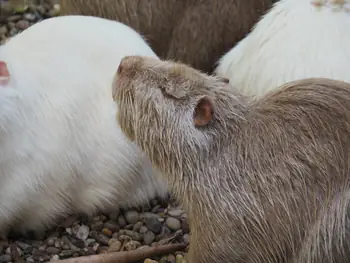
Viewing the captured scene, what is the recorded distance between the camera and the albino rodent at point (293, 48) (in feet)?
4.72

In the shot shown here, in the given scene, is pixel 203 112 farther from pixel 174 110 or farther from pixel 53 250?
pixel 53 250

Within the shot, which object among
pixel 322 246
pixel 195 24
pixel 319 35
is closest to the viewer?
pixel 322 246

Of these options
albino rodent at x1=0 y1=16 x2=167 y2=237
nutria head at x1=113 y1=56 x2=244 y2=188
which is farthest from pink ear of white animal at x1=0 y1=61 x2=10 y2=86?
nutria head at x1=113 y1=56 x2=244 y2=188

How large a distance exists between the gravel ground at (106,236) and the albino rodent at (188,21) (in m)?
0.42

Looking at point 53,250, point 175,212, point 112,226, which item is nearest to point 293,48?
point 175,212

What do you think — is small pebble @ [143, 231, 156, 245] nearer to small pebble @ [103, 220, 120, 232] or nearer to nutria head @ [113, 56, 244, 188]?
small pebble @ [103, 220, 120, 232]

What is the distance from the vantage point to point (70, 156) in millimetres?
1550

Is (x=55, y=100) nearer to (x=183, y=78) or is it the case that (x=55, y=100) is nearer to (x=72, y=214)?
(x=72, y=214)

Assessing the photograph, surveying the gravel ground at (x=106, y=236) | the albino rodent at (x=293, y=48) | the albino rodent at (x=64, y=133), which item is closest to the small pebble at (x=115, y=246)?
the gravel ground at (x=106, y=236)

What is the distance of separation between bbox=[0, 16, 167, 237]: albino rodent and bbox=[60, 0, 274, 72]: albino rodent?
15 centimetres

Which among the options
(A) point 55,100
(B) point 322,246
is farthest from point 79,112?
(B) point 322,246

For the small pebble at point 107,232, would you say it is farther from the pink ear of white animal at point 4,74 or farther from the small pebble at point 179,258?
the pink ear of white animal at point 4,74

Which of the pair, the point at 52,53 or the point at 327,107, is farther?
the point at 52,53

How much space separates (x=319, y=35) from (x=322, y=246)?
0.51m
